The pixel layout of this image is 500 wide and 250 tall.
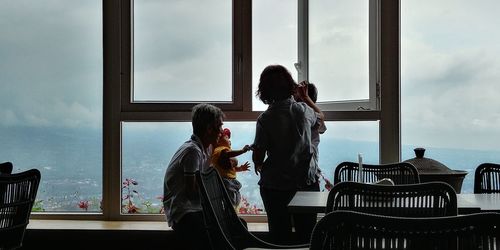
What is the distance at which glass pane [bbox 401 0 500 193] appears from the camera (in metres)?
4.24

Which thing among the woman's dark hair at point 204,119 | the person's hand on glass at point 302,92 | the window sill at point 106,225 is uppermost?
the person's hand on glass at point 302,92

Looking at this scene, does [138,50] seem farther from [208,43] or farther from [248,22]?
[248,22]

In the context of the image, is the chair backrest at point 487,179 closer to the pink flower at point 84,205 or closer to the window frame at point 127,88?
the window frame at point 127,88

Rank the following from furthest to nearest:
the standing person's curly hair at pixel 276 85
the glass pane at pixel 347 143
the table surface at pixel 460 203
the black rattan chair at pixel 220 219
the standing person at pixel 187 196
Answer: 1. the glass pane at pixel 347 143
2. the standing person's curly hair at pixel 276 85
3. the standing person at pixel 187 196
4. the table surface at pixel 460 203
5. the black rattan chair at pixel 220 219

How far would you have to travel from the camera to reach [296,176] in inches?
123

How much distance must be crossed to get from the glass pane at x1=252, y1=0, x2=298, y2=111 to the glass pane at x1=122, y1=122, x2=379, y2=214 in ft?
1.66

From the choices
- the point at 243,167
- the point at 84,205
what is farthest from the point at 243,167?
the point at 84,205

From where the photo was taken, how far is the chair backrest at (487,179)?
3.17 meters

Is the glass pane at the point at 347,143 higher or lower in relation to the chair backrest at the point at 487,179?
higher

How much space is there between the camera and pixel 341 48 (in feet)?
13.7

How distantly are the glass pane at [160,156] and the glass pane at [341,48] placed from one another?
285 millimetres

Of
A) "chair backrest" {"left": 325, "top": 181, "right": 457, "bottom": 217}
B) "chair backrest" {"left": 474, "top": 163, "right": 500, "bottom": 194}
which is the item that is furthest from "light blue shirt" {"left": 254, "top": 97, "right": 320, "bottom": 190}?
"chair backrest" {"left": 325, "top": 181, "right": 457, "bottom": 217}

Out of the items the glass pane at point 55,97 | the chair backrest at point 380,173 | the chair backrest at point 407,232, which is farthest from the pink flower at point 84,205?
the chair backrest at point 407,232

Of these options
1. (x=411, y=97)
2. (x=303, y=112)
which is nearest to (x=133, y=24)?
(x=303, y=112)
